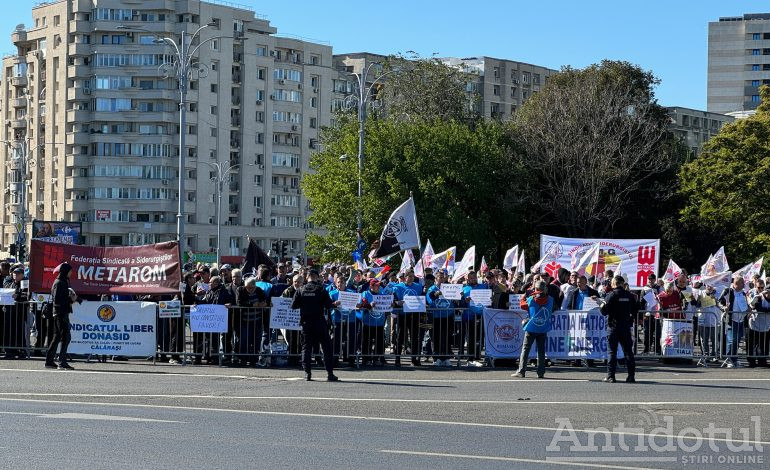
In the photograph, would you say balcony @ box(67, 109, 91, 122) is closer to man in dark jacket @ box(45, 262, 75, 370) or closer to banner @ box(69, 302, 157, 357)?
banner @ box(69, 302, 157, 357)

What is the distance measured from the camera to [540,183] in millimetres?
59469

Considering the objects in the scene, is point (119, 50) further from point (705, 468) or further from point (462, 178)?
point (705, 468)

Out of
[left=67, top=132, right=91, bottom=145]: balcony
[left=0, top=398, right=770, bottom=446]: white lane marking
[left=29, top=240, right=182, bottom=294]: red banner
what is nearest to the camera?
[left=0, top=398, right=770, bottom=446]: white lane marking

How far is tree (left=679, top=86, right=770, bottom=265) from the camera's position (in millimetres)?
51625

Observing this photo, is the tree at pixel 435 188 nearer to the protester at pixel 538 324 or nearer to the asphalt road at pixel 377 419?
the asphalt road at pixel 377 419

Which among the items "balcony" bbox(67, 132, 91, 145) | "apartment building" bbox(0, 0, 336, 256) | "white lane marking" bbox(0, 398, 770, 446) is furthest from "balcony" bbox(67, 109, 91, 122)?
"white lane marking" bbox(0, 398, 770, 446)

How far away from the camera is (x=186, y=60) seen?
40.0 meters

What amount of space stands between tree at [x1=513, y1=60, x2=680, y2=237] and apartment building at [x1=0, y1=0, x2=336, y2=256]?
48387mm

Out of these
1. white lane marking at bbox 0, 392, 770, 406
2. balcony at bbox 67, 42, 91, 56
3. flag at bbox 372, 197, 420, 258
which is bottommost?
white lane marking at bbox 0, 392, 770, 406

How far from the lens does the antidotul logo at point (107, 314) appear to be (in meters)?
21.9

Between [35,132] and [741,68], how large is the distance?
90772 millimetres

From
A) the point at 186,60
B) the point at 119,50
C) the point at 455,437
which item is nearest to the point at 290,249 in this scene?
the point at 119,50

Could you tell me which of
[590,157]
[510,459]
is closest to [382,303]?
[510,459]

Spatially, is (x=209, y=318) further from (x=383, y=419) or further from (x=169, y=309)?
(x=383, y=419)
